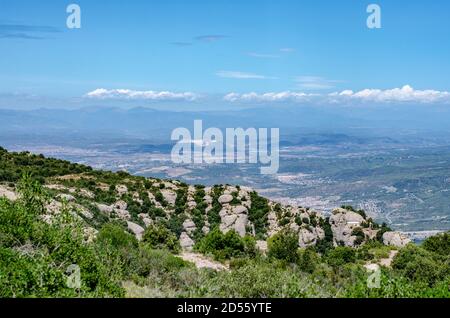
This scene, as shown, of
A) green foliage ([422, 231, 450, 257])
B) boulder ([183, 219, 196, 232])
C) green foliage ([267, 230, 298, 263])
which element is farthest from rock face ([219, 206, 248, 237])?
green foliage ([422, 231, 450, 257])

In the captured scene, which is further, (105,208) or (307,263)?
(105,208)

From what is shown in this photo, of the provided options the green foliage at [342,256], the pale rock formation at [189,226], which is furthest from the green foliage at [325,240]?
the pale rock formation at [189,226]

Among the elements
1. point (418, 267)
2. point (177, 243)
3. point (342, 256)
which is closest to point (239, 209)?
point (342, 256)

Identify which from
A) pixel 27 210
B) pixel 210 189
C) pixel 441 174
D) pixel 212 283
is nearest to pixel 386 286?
pixel 212 283

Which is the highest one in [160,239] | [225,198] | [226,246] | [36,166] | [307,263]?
[36,166]

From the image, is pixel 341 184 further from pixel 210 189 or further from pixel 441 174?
pixel 210 189

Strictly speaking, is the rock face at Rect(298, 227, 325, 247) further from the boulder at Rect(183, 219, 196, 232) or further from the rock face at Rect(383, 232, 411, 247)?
the boulder at Rect(183, 219, 196, 232)

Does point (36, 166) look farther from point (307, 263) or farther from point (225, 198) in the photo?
point (307, 263)

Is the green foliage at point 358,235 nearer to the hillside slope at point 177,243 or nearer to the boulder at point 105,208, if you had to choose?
the hillside slope at point 177,243
